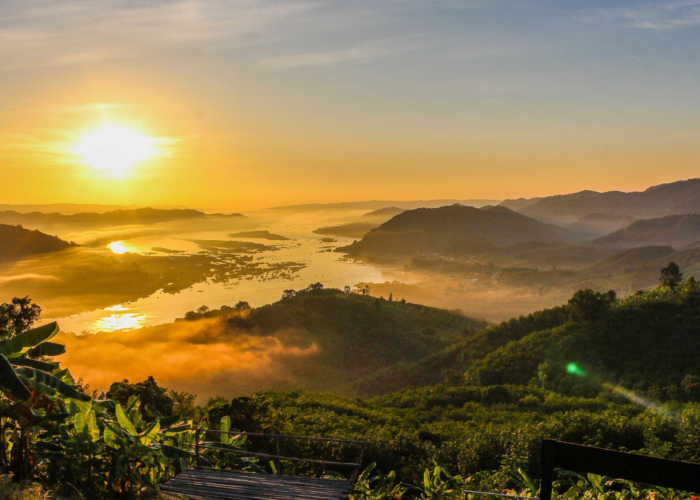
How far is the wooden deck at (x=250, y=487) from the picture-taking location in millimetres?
4969

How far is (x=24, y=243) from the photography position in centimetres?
14725

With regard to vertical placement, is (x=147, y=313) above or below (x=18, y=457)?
below

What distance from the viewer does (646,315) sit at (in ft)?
123

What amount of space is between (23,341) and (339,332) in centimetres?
6914

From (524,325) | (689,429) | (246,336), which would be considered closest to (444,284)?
(246,336)

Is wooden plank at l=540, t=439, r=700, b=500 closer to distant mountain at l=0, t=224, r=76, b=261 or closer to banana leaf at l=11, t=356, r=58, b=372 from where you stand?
banana leaf at l=11, t=356, r=58, b=372

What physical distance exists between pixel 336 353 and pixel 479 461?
58.9 metres

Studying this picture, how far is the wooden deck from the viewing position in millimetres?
4969

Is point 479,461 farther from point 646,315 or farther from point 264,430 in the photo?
point 646,315

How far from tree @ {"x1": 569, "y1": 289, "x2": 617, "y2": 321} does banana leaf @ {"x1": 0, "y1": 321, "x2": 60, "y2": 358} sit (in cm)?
4040

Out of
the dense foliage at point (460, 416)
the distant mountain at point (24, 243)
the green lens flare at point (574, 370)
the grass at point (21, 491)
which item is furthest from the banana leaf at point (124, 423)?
the distant mountain at point (24, 243)

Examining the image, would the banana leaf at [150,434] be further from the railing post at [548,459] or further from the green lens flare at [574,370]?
the green lens flare at [574,370]

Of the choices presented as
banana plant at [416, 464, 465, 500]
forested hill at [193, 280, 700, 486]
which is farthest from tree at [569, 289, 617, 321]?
banana plant at [416, 464, 465, 500]

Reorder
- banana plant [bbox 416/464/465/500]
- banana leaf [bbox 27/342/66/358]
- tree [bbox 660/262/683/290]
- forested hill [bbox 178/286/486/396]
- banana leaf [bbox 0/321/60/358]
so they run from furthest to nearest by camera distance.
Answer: forested hill [bbox 178/286/486/396]
tree [bbox 660/262/683/290]
banana leaf [bbox 27/342/66/358]
banana plant [bbox 416/464/465/500]
banana leaf [bbox 0/321/60/358]
